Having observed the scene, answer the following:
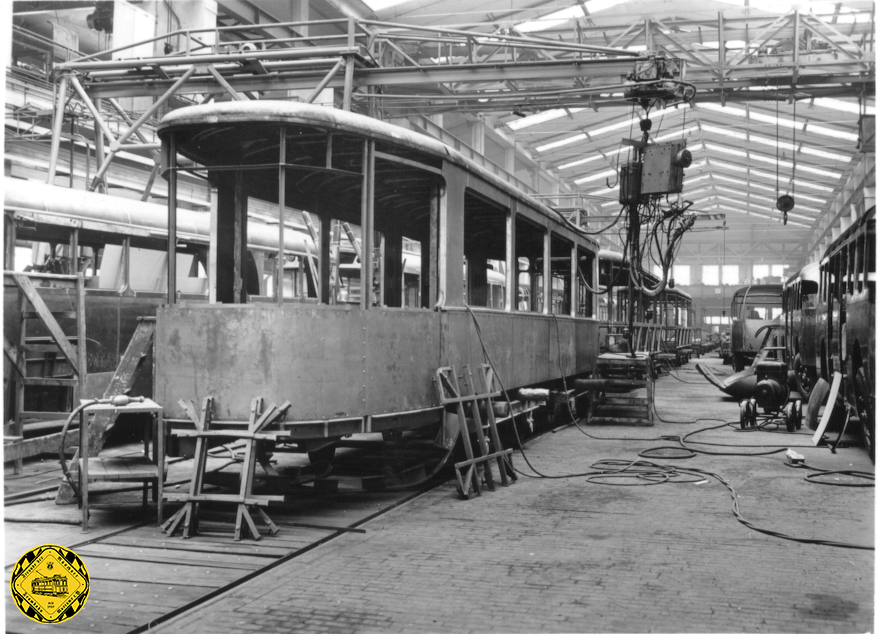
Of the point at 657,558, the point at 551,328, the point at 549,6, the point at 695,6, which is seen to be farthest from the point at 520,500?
the point at 549,6

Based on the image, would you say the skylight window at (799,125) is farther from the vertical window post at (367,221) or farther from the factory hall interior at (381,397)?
the vertical window post at (367,221)

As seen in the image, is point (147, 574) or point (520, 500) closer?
point (147, 574)

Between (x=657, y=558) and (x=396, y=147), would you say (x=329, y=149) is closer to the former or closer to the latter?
(x=396, y=147)

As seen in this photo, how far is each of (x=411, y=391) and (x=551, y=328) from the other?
5.22 metres

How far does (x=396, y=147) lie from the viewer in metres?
7.25

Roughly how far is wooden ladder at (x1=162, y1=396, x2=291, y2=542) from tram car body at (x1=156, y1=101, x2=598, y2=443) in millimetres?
117

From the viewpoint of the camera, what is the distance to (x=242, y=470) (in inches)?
239

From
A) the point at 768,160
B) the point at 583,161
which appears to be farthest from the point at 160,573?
the point at 583,161

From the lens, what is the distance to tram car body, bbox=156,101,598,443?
6367mm

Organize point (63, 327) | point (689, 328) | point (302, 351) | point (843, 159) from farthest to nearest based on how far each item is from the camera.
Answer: point (689, 328)
point (843, 159)
point (63, 327)
point (302, 351)

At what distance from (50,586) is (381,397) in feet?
11.2

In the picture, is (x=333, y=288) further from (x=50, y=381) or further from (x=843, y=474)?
(x=843, y=474)

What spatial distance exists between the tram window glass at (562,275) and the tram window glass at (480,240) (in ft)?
3.66

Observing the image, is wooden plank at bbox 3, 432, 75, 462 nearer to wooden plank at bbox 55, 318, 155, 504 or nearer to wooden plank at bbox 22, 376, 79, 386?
wooden plank at bbox 22, 376, 79, 386
